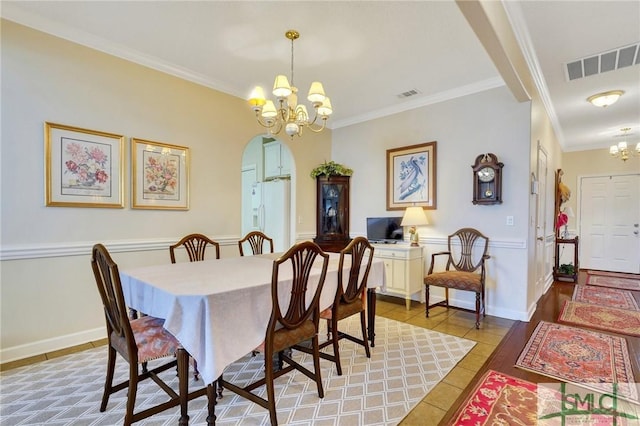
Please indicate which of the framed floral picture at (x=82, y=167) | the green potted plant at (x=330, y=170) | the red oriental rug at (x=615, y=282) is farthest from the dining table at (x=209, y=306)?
the red oriental rug at (x=615, y=282)

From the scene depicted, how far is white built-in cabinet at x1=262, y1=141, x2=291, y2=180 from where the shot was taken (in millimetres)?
5407

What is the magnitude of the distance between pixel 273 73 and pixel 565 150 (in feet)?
22.3

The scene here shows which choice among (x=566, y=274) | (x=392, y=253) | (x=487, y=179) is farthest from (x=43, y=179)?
(x=566, y=274)

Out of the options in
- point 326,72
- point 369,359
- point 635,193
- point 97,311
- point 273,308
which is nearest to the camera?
point 273,308

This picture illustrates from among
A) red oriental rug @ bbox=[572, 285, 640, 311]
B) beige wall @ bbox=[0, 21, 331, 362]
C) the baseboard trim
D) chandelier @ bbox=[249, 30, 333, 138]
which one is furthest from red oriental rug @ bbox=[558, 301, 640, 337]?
the baseboard trim

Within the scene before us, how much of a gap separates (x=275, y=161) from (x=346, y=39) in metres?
3.10

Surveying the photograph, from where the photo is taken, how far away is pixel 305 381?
220 cm

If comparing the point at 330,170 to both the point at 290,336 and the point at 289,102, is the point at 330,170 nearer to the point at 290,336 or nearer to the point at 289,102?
the point at 289,102

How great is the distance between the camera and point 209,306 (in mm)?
1541

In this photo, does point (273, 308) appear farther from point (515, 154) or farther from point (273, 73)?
point (515, 154)

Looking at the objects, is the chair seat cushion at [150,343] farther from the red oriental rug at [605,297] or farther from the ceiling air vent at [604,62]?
the red oriental rug at [605,297]

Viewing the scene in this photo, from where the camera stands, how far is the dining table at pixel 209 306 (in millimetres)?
1539

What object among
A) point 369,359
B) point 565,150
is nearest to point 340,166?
→ point 369,359

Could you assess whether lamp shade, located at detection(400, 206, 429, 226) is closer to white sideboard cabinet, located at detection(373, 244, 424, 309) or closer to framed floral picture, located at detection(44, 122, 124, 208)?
white sideboard cabinet, located at detection(373, 244, 424, 309)
